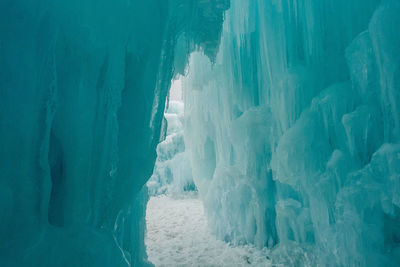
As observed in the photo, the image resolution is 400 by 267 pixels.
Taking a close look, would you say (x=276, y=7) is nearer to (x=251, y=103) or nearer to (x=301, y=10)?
(x=301, y=10)

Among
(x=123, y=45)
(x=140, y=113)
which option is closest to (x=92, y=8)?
(x=123, y=45)

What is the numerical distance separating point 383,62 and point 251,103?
4141 millimetres

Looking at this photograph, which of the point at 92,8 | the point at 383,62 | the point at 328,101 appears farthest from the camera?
the point at 328,101

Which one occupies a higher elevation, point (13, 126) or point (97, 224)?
point (13, 126)

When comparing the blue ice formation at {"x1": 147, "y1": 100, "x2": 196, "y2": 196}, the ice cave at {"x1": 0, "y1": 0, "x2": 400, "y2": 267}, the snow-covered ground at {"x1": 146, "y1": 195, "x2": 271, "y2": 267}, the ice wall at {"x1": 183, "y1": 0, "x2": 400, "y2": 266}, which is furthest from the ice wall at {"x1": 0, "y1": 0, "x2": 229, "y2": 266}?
the blue ice formation at {"x1": 147, "y1": 100, "x2": 196, "y2": 196}

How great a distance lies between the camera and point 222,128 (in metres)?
9.61

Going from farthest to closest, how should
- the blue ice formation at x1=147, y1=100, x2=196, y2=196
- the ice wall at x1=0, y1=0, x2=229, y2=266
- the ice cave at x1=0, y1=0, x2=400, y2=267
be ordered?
1. the blue ice formation at x1=147, y1=100, x2=196, y2=196
2. the ice cave at x1=0, y1=0, x2=400, y2=267
3. the ice wall at x1=0, y1=0, x2=229, y2=266

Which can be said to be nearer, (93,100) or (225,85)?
(93,100)

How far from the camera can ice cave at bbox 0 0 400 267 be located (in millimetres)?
2789

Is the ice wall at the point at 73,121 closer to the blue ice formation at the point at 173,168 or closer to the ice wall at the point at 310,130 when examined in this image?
the ice wall at the point at 310,130

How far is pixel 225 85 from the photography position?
888cm

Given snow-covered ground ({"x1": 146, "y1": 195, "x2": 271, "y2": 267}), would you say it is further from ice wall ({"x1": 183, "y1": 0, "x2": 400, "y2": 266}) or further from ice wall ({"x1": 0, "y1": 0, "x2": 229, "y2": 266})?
ice wall ({"x1": 0, "y1": 0, "x2": 229, "y2": 266})

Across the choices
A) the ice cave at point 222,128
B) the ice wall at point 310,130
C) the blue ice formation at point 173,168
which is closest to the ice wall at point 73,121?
the ice cave at point 222,128

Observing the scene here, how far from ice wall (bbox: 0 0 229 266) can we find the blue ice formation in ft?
45.6
